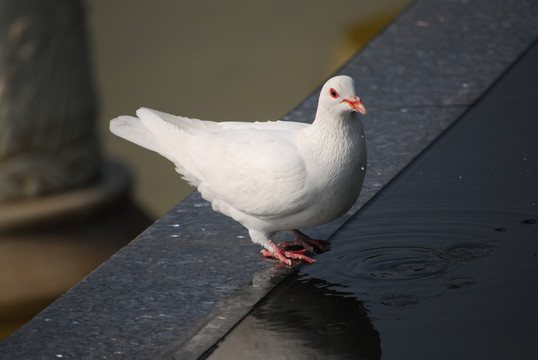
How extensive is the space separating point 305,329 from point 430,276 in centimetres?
55

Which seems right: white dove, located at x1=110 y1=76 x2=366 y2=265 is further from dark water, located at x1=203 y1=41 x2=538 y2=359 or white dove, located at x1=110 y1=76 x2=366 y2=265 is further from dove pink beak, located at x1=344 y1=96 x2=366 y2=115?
dark water, located at x1=203 y1=41 x2=538 y2=359

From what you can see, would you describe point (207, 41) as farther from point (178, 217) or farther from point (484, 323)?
point (484, 323)

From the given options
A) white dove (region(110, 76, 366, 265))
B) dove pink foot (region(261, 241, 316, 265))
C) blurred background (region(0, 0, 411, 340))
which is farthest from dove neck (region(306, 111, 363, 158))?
blurred background (region(0, 0, 411, 340))

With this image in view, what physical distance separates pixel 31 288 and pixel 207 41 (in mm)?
7921

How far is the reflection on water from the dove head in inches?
25.6

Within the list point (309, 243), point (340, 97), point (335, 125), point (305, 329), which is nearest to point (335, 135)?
point (335, 125)

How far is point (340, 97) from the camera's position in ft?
10.8

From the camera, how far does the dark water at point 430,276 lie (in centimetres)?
299

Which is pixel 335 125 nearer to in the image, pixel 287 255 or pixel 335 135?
pixel 335 135

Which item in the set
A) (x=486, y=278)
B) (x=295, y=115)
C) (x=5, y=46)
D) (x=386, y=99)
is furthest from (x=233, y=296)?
(x=5, y=46)

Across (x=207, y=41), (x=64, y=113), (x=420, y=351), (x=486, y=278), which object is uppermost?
(x=207, y=41)

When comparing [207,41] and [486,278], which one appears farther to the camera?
[207,41]

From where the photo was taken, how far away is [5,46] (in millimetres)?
7848

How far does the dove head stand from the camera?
3.28 metres
